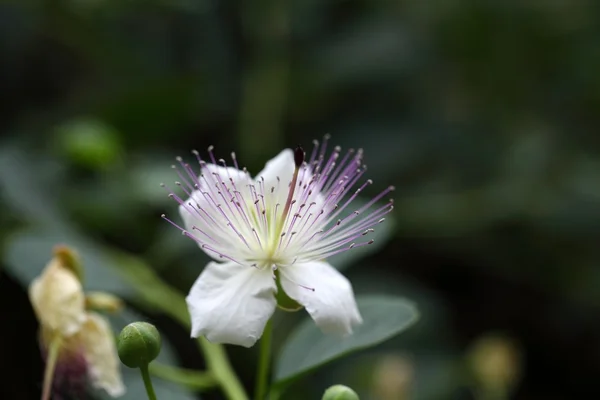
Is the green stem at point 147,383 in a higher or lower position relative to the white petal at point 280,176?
lower

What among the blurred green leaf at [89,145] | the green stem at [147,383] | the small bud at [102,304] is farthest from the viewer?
the blurred green leaf at [89,145]

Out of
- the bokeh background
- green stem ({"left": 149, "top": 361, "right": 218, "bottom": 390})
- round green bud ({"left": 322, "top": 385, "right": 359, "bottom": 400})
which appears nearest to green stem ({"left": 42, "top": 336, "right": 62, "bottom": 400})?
green stem ({"left": 149, "top": 361, "right": 218, "bottom": 390})

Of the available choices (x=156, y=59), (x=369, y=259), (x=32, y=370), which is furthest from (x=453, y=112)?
(x=32, y=370)

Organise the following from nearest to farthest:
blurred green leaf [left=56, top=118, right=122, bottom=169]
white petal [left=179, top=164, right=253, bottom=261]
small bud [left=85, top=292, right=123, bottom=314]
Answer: white petal [left=179, top=164, right=253, bottom=261]
small bud [left=85, top=292, right=123, bottom=314]
blurred green leaf [left=56, top=118, right=122, bottom=169]

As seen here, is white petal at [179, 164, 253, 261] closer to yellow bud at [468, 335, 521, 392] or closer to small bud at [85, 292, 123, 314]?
small bud at [85, 292, 123, 314]

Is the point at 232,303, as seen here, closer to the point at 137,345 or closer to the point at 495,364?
the point at 137,345

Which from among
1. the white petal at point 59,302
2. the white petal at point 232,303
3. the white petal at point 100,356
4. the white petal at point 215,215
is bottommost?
the white petal at point 100,356

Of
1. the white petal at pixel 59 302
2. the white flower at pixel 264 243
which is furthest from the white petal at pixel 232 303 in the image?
the white petal at pixel 59 302

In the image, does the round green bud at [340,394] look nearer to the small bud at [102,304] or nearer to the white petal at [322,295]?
the white petal at [322,295]
